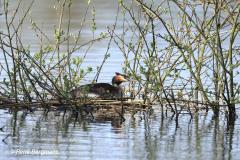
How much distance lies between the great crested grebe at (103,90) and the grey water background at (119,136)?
15.4 inches

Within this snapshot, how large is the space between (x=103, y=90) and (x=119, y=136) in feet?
8.79

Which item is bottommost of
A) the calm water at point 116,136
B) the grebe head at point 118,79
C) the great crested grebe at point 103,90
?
the calm water at point 116,136

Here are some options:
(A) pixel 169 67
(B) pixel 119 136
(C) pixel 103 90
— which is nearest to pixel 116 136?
(B) pixel 119 136

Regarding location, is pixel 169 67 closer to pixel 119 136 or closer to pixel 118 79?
pixel 118 79

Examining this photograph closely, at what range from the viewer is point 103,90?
15445 mm

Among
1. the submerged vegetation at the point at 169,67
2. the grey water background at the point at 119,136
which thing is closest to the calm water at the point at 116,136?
the grey water background at the point at 119,136

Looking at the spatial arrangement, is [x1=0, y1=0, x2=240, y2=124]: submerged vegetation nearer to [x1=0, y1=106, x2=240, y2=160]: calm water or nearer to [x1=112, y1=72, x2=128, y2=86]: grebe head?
[x1=0, y1=106, x2=240, y2=160]: calm water

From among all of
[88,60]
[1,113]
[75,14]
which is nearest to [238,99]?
[1,113]

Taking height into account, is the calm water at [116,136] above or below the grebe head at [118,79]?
below

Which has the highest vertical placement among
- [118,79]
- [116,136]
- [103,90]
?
[118,79]

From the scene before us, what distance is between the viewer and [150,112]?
1486cm

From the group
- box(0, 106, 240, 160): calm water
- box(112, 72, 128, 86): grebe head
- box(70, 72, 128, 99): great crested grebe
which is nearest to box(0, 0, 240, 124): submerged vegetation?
box(70, 72, 128, 99): great crested grebe

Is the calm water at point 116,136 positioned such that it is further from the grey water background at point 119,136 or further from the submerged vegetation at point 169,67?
the submerged vegetation at point 169,67

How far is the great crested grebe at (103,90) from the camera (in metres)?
14.7
